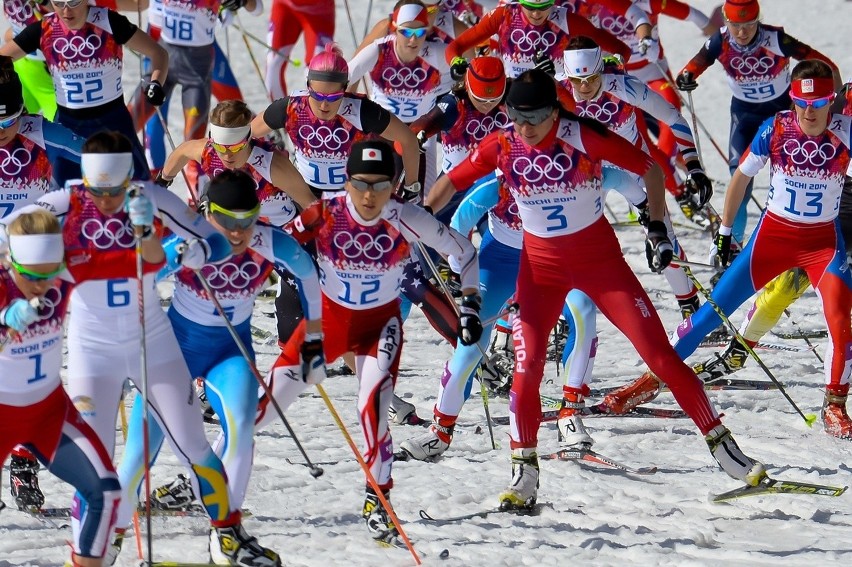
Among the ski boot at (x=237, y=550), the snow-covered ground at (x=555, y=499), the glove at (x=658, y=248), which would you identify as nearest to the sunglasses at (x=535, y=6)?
the snow-covered ground at (x=555, y=499)

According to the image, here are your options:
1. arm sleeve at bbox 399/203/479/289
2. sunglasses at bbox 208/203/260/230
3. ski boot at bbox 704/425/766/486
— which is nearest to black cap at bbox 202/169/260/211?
sunglasses at bbox 208/203/260/230

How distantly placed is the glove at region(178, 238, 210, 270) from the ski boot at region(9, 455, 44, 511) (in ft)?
5.52

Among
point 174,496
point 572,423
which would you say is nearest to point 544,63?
point 572,423

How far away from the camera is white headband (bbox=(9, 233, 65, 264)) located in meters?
5.97

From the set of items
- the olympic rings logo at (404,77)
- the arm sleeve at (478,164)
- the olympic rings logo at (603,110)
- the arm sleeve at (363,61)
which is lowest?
the olympic rings logo at (404,77)

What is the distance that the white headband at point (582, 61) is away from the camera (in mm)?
9422

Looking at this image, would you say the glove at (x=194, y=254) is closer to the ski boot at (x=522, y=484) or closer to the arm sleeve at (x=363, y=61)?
the ski boot at (x=522, y=484)

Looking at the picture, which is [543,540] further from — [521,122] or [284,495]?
[521,122]

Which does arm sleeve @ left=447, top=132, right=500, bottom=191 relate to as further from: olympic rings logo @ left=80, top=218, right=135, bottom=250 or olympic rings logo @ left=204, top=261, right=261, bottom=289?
olympic rings logo @ left=80, top=218, right=135, bottom=250

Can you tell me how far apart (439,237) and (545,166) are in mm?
668

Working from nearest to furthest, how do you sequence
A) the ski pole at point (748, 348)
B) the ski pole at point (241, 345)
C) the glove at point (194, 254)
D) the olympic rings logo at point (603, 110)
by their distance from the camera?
1. the glove at point (194, 254)
2. the ski pole at point (241, 345)
3. the ski pole at point (748, 348)
4. the olympic rings logo at point (603, 110)

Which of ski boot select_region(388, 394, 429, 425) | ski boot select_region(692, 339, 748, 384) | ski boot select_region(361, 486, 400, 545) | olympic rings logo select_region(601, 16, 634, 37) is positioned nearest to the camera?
ski boot select_region(361, 486, 400, 545)

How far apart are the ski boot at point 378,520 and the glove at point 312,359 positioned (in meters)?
0.71

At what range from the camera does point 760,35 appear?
11305 millimetres
